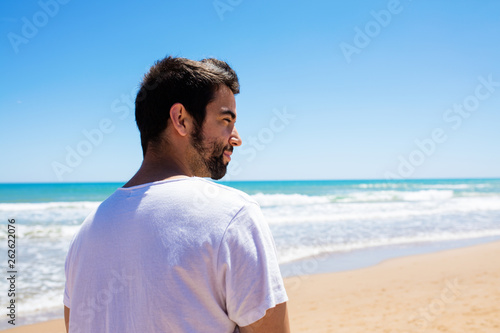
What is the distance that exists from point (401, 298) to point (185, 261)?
246 inches

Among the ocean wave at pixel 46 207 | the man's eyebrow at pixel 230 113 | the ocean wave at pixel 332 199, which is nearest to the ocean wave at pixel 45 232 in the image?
the ocean wave at pixel 46 207

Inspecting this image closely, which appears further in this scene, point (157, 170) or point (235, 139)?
point (235, 139)

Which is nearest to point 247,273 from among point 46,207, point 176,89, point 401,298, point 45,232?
point 176,89

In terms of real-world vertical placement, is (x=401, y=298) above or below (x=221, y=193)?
below

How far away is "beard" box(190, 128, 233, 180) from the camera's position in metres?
1.08

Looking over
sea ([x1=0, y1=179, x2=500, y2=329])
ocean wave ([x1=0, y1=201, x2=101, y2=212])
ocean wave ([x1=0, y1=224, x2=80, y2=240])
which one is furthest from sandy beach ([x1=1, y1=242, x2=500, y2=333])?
ocean wave ([x1=0, y1=201, x2=101, y2=212])

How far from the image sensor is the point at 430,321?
5.04 meters

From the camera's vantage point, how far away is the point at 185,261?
858mm

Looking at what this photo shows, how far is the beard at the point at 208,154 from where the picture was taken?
108 cm

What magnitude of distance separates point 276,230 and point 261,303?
38.5 ft

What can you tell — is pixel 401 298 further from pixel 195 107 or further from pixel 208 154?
pixel 195 107

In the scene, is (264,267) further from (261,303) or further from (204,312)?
(204,312)

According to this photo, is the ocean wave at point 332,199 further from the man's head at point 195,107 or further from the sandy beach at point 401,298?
the man's head at point 195,107

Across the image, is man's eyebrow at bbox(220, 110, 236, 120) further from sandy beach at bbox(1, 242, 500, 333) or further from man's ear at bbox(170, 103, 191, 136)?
sandy beach at bbox(1, 242, 500, 333)
